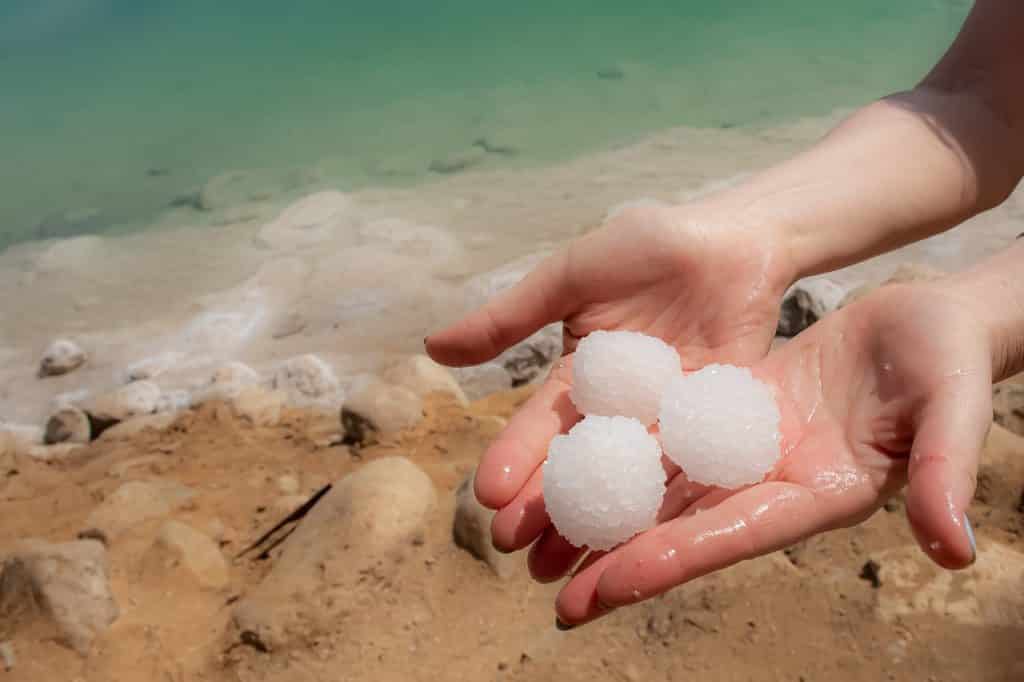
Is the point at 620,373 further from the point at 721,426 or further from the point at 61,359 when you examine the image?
the point at 61,359

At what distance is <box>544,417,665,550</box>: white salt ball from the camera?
72.9 inches

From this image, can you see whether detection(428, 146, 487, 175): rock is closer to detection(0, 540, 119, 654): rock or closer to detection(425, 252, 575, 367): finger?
detection(0, 540, 119, 654): rock

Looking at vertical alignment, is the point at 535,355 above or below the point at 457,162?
above

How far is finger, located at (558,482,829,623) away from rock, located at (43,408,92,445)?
415 cm

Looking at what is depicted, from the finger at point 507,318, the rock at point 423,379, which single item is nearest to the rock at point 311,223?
the rock at point 423,379

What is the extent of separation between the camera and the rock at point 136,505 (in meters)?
3.45

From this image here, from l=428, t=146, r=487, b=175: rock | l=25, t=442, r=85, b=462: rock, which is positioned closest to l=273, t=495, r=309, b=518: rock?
l=25, t=442, r=85, b=462: rock

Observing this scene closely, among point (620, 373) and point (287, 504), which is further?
point (287, 504)

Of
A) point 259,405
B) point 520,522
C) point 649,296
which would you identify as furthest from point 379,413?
point 520,522

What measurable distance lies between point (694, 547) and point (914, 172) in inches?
66.6

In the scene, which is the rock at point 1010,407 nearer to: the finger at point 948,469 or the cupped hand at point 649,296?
the cupped hand at point 649,296

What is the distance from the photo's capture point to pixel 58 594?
114 inches

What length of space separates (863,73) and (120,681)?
1063 cm

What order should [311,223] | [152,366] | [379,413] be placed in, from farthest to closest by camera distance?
[311,223] → [152,366] → [379,413]
